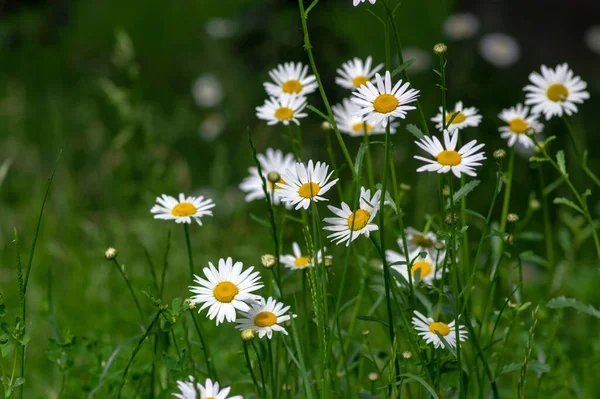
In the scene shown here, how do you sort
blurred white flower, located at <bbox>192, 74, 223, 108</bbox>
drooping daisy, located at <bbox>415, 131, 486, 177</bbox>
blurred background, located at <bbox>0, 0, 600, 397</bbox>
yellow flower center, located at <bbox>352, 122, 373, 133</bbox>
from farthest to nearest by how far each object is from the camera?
1. blurred white flower, located at <bbox>192, 74, 223, 108</bbox>
2. blurred background, located at <bbox>0, 0, 600, 397</bbox>
3. yellow flower center, located at <bbox>352, 122, 373, 133</bbox>
4. drooping daisy, located at <bbox>415, 131, 486, 177</bbox>

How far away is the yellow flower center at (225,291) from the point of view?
1117 mm

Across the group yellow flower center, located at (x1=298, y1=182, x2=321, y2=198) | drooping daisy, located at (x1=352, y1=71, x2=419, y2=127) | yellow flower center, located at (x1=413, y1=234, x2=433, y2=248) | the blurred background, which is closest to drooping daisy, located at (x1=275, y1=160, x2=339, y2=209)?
yellow flower center, located at (x1=298, y1=182, x2=321, y2=198)

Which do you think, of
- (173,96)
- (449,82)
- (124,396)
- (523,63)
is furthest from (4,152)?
(523,63)

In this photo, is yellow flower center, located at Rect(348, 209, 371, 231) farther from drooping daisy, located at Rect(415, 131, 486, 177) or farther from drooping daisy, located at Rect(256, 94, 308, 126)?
drooping daisy, located at Rect(256, 94, 308, 126)

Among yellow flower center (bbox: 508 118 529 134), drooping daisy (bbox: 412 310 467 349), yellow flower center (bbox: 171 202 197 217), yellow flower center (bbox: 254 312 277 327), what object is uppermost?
yellow flower center (bbox: 508 118 529 134)

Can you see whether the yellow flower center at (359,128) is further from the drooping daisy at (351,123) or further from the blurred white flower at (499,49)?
the blurred white flower at (499,49)

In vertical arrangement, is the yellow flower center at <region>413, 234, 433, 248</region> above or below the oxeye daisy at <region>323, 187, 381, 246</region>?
above

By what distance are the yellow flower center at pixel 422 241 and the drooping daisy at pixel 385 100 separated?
39 centimetres

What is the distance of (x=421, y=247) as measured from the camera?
1.44 m

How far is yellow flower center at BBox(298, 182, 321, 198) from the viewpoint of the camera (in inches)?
45.2

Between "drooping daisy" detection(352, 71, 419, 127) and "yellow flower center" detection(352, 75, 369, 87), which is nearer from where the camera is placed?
"drooping daisy" detection(352, 71, 419, 127)

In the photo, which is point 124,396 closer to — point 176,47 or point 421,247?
point 421,247

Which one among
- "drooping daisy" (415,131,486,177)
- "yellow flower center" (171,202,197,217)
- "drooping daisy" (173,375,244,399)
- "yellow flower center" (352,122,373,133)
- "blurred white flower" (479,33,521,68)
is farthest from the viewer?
"blurred white flower" (479,33,521,68)

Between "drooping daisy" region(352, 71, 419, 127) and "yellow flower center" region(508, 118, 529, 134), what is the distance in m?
0.46
